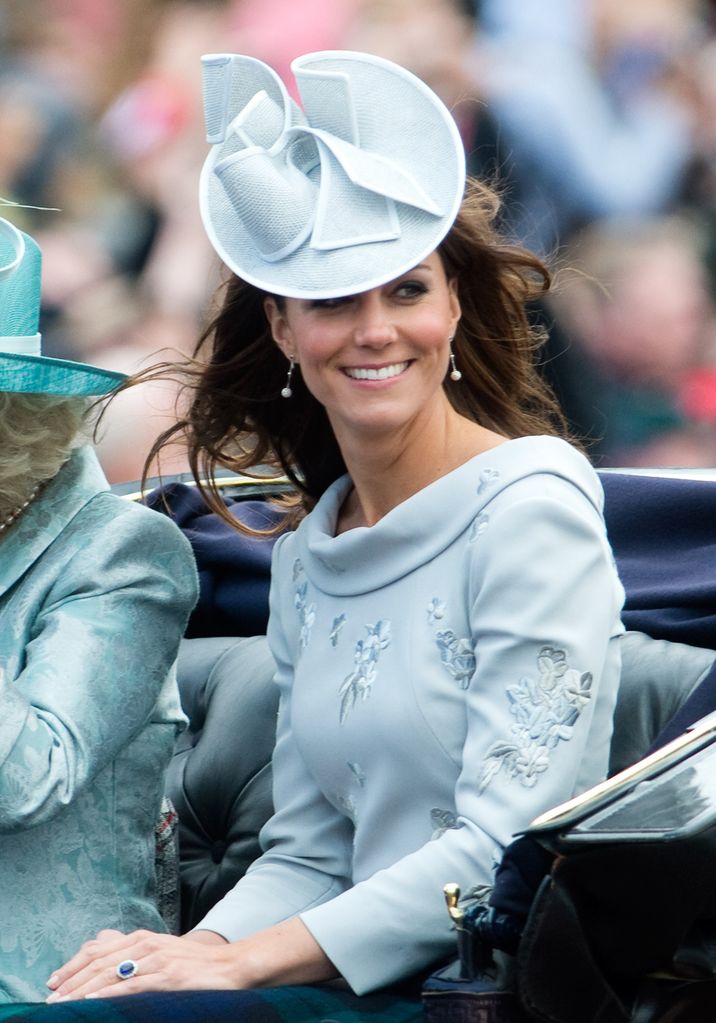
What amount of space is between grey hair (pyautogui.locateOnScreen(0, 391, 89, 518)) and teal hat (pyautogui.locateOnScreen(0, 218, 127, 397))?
0.03 meters

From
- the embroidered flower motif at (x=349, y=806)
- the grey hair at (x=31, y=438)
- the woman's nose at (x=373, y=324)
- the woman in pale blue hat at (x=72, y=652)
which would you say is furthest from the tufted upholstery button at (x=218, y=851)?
the woman's nose at (x=373, y=324)

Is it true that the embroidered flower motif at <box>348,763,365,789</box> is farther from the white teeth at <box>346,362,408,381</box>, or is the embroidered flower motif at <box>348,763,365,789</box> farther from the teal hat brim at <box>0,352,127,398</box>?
the teal hat brim at <box>0,352,127,398</box>

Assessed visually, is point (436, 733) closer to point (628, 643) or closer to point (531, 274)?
point (628, 643)

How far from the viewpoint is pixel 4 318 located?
200 centimetres

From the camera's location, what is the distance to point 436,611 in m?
1.78

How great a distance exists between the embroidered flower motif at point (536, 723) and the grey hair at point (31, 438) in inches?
26.0

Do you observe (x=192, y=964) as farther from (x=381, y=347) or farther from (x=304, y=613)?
(x=381, y=347)

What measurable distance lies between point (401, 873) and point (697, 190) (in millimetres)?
2563

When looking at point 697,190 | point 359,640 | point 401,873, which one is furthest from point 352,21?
point 401,873

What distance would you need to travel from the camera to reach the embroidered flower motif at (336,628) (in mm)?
1897

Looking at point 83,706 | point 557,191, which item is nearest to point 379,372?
point 83,706

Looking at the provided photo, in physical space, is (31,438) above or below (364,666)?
above

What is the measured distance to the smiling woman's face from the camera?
72.4 inches

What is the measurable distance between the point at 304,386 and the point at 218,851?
0.63 m
